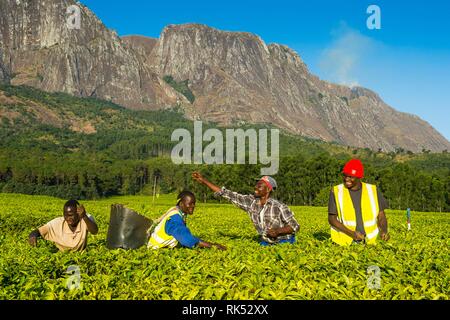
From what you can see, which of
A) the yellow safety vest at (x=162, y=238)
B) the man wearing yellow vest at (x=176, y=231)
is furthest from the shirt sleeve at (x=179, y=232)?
the yellow safety vest at (x=162, y=238)

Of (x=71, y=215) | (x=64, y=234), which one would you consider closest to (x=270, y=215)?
(x=71, y=215)

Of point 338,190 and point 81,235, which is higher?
point 338,190

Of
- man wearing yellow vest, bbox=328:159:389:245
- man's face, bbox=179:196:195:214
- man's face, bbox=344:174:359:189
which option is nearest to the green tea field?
man's face, bbox=179:196:195:214

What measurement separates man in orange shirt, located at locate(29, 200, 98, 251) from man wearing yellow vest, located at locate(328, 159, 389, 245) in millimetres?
4613

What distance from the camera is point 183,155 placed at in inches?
7697

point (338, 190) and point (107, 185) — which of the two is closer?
point (338, 190)

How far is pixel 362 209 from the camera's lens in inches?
328

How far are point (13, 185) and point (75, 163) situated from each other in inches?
799

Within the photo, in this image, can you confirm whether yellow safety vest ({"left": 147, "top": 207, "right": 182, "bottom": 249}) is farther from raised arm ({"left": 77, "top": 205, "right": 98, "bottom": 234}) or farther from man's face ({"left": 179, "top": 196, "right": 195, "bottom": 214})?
raised arm ({"left": 77, "top": 205, "right": 98, "bottom": 234})

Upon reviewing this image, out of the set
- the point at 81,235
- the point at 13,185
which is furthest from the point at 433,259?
the point at 13,185

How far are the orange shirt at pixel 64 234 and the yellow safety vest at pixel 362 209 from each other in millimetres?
4844

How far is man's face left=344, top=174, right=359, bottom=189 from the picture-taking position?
8.10 meters
